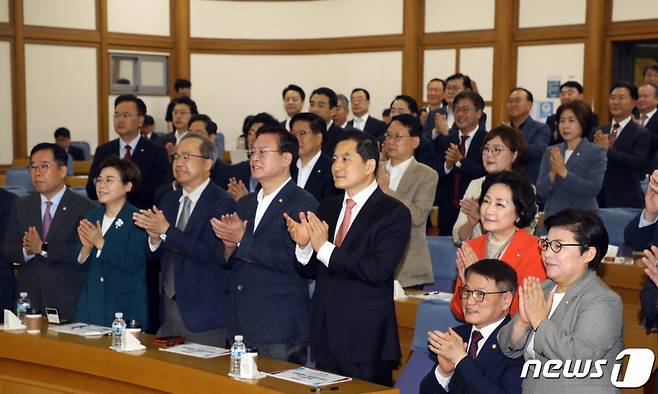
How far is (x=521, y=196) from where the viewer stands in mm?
3580

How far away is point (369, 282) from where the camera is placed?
3574 millimetres

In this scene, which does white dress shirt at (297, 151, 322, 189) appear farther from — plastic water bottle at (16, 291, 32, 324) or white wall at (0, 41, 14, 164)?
white wall at (0, 41, 14, 164)

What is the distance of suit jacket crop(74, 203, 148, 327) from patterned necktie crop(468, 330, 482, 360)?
1892mm

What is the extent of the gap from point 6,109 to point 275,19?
427cm

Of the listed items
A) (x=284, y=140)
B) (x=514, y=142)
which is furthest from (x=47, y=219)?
(x=514, y=142)

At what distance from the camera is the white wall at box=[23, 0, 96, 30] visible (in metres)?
12.9

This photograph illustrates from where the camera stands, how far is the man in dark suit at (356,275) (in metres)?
3.59

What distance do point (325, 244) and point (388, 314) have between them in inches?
15.3

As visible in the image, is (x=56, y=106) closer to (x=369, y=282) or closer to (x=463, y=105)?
(x=463, y=105)

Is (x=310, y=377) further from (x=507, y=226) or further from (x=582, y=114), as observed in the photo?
(x=582, y=114)

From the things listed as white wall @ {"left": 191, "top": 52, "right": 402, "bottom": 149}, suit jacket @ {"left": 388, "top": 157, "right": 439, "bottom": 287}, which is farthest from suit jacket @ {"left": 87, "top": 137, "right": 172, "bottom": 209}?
white wall @ {"left": 191, "top": 52, "right": 402, "bottom": 149}

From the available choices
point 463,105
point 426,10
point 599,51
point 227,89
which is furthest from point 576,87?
point 227,89

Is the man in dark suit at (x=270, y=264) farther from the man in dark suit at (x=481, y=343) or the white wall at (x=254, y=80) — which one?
the white wall at (x=254, y=80)

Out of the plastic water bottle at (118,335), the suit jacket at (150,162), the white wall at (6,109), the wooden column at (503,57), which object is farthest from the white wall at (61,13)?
the plastic water bottle at (118,335)
